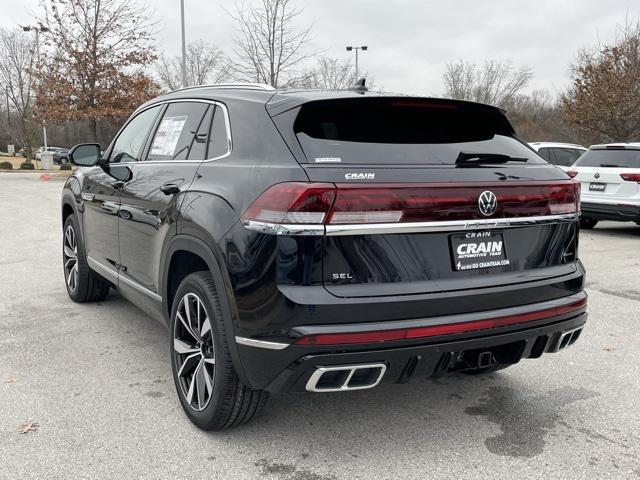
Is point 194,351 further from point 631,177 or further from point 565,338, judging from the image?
point 631,177

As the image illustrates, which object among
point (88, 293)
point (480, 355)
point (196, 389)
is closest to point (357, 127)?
point (480, 355)

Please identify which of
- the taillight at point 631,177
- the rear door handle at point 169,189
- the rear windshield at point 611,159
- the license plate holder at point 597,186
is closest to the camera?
the rear door handle at point 169,189

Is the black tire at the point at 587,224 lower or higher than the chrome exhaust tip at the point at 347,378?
lower

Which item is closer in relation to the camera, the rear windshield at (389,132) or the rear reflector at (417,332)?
the rear reflector at (417,332)

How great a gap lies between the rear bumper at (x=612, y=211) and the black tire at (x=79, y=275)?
27.3ft

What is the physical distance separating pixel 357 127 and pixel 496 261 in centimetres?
90

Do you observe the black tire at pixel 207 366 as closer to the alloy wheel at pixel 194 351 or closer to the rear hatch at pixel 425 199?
the alloy wheel at pixel 194 351

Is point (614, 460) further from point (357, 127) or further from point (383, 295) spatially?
point (357, 127)

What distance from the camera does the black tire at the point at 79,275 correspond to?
5242mm

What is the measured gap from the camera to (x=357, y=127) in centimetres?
277

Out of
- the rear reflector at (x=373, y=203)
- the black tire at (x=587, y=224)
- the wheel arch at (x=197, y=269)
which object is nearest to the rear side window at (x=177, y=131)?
the wheel arch at (x=197, y=269)

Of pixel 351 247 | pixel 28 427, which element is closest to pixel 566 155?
pixel 351 247

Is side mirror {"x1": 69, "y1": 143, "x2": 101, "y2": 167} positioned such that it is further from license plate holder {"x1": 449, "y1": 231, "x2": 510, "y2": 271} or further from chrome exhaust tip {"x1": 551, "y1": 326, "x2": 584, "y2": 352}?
chrome exhaust tip {"x1": 551, "y1": 326, "x2": 584, "y2": 352}

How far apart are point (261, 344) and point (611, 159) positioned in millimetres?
9729
